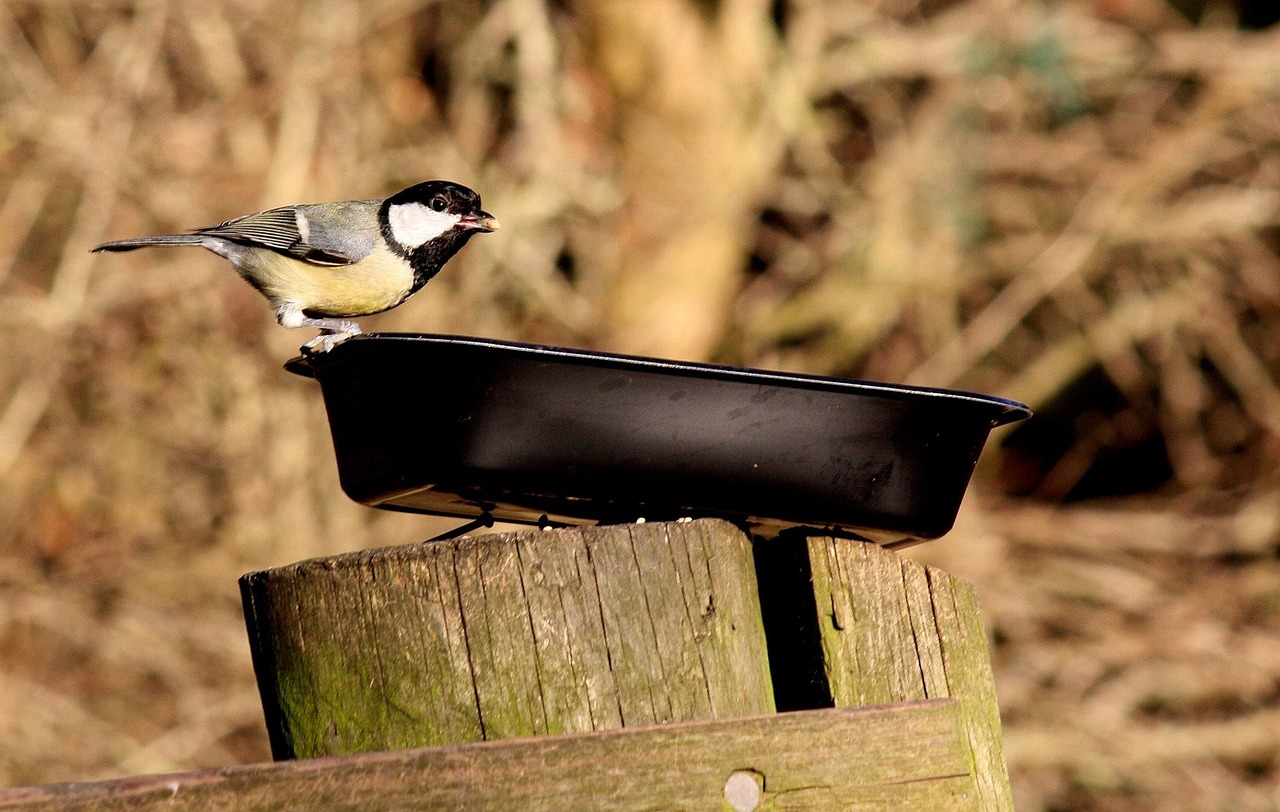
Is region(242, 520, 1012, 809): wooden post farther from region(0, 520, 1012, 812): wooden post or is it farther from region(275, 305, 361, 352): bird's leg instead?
region(275, 305, 361, 352): bird's leg

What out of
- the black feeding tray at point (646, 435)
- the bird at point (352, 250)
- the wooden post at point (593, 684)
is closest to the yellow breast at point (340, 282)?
the bird at point (352, 250)

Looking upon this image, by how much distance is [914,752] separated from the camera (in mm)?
1552

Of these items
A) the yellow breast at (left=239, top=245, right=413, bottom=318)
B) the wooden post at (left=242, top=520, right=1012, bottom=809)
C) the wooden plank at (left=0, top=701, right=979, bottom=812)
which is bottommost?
the wooden plank at (left=0, top=701, right=979, bottom=812)

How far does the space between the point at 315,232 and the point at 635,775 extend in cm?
231

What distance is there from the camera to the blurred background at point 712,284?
20.4 feet

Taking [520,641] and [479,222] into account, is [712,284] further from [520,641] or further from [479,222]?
[520,641]

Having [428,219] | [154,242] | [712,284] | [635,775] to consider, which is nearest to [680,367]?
[635,775]

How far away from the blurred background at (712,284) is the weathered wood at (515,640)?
14.9 ft

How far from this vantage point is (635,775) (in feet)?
4.83

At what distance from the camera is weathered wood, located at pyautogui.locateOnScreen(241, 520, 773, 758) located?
160 cm

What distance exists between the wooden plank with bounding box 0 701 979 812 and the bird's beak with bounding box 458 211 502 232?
2217mm

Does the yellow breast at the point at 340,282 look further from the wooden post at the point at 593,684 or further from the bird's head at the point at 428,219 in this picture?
the wooden post at the point at 593,684

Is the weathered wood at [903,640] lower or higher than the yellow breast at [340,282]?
lower

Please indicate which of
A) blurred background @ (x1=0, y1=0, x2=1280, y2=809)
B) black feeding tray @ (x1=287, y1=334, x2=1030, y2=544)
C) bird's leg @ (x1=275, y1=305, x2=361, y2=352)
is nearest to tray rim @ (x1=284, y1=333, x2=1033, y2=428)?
black feeding tray @ (x1=287, y1=334, x2=1030, y2=544)
